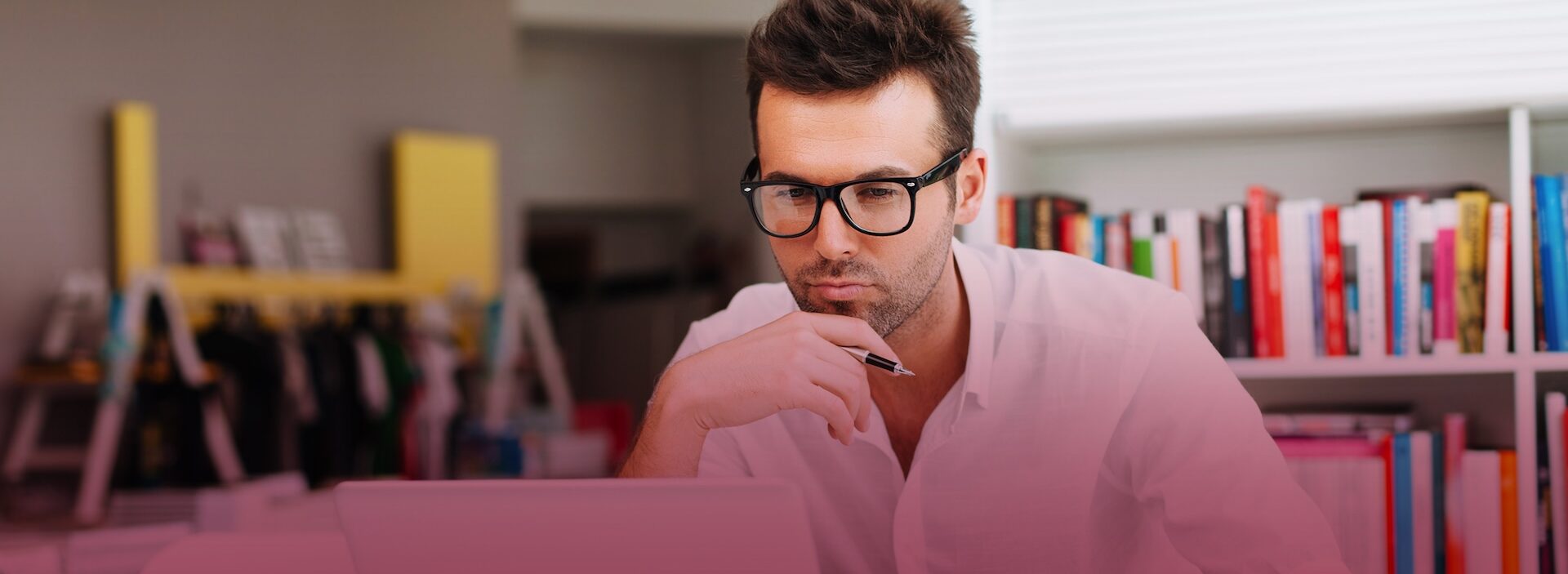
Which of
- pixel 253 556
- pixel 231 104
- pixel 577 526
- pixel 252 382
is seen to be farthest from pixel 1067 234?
pixel 231 104

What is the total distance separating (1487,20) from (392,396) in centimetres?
380

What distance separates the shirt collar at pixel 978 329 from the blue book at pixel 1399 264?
1.72ft

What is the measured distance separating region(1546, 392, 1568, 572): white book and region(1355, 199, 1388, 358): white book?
205 mm

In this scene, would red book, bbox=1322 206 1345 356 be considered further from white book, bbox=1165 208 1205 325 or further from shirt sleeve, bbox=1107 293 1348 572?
shirt sleeve, bbox=1107 293 1348 572

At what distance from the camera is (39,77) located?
4.16 metres

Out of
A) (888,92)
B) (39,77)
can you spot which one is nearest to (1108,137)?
(888,92)

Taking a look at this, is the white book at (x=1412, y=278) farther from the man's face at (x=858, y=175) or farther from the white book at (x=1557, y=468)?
the man's face at (x=858, y=175)

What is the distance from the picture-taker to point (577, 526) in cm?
91

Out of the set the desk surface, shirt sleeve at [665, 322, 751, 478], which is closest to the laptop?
the desk surface

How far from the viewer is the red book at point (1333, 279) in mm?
1577

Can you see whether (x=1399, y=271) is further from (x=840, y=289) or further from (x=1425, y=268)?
(x=840, y=289)

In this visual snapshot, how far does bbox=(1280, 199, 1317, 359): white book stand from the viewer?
1577mm

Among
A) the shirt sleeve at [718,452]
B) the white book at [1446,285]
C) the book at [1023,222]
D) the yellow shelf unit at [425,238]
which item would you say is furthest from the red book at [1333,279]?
the yellow shelf unit at [425,238]

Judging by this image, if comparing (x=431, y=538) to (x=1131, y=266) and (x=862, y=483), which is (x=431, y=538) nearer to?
(x=862, y=483)
